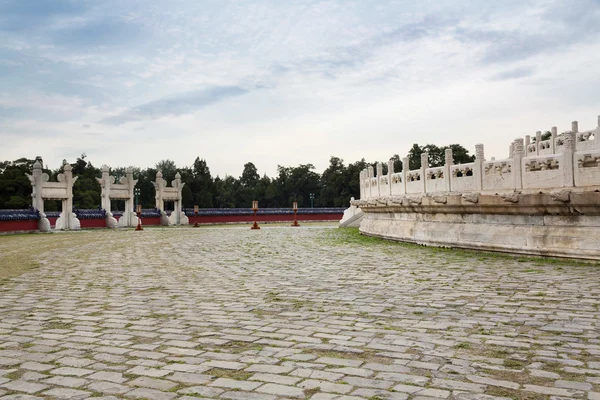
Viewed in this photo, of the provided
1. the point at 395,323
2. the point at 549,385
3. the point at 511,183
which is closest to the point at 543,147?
the point at 511,183

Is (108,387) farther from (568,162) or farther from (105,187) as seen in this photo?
(105,187)

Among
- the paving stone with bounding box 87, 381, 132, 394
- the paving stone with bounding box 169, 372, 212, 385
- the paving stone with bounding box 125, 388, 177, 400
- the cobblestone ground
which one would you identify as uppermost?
the paving stone with bounding box 87, 381, 132, 394

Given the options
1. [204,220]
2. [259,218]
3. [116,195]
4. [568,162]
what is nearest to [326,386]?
[568,162]

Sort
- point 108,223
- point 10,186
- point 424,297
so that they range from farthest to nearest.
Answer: point 10,186 < point 108,223 < point 424,297

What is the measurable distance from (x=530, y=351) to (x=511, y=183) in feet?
27.1

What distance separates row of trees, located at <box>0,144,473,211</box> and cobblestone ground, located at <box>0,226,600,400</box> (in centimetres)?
4812

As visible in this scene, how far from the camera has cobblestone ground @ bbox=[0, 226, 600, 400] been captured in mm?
3559

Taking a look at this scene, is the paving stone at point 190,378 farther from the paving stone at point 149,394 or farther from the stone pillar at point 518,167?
the stone pillar at point 518,167

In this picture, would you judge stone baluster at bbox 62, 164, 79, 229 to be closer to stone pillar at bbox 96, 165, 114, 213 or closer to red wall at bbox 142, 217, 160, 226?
stone pillar at bbox 96, 165, 114, 213

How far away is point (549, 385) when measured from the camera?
3.48 m

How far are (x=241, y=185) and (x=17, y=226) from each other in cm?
6021

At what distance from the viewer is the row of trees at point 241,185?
54250 millimetres

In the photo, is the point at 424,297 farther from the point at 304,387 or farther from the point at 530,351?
the point at 304,387

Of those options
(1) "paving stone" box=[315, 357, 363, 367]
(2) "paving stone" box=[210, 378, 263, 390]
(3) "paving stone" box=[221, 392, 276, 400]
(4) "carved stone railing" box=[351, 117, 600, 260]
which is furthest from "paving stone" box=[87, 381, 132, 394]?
(4) "carved stone railing" box=[351, 117, 600, 260]
